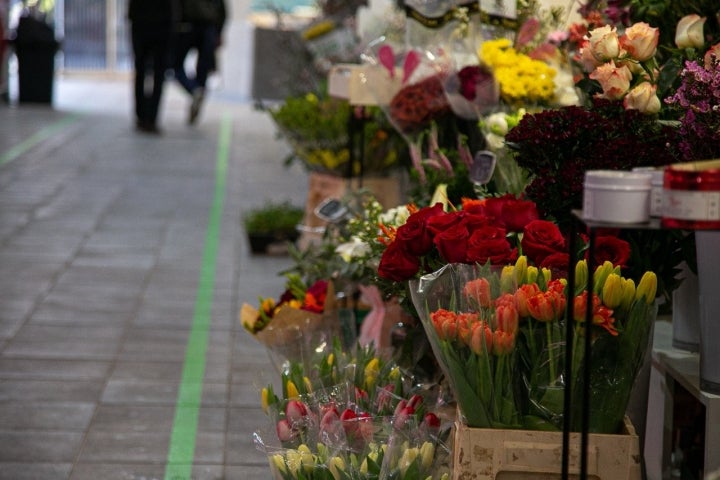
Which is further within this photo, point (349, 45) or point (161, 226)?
point (161, 226)

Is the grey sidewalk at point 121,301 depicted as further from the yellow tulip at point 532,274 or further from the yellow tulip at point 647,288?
A: the yellow tulip at point 647,288

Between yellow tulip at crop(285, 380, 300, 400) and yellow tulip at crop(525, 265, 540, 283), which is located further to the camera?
yellow tulip at crop(285, 380, 300, 400)

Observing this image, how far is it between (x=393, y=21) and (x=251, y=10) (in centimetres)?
1266

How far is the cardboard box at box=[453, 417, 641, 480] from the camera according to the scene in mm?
2189

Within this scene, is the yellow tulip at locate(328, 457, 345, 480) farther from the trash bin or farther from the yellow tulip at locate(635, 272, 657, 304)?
the trash bin

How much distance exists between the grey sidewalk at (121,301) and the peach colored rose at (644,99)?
1139mm

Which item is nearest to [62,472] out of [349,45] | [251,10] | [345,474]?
[345,474]

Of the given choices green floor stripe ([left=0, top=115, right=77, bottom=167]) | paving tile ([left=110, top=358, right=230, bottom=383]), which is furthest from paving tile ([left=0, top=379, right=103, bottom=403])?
green floor stripe ([left=0, top=115, right=77, bottom=167])

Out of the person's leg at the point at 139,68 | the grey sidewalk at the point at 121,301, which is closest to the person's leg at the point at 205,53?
the person's leg at the point at 139,68

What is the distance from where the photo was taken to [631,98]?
254 cm

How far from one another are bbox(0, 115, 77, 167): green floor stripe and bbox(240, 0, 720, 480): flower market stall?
669 cm

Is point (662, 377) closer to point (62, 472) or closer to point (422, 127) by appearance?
point (422, 127)

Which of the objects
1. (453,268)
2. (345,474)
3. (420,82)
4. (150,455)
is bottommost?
(150,455)

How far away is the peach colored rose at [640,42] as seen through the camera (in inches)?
102
